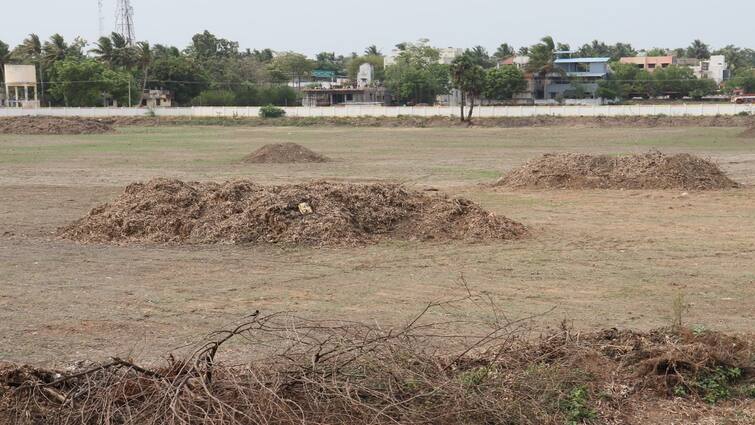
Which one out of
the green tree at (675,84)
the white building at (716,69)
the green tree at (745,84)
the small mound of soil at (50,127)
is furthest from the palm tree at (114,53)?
the white building at (716,69)

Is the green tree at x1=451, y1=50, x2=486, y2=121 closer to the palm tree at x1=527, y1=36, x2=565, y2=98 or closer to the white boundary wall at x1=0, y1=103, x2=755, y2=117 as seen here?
the white boundary wall at x1=0, y1=103, x2=755, y2=117

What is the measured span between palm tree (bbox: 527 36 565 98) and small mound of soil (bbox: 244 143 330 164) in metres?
96.3

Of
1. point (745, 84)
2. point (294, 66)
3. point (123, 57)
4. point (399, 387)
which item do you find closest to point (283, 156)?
point (399, 387)

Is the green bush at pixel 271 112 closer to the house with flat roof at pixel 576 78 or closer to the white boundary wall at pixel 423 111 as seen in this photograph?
the white boundary wall at pixel 423 111

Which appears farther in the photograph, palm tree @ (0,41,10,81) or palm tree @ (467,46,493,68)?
palm tree @ (467,46,493,68)

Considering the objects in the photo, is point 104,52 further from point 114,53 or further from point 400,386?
point 400,386

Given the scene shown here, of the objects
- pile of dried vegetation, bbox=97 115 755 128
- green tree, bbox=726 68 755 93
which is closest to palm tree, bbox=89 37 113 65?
pile of dried vegetation, bbox=97 115 755 128

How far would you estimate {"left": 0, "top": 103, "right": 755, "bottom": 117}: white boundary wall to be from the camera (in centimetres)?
8269

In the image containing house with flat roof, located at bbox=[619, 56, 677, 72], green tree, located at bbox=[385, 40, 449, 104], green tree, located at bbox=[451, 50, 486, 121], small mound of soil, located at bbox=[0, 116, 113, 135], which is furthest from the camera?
house with flat roof, located at bbox=[619, 56, 677, 72]

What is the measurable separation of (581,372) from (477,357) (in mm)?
838

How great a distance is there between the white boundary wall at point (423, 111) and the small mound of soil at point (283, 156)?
52.1m

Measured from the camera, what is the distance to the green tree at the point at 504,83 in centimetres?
11506

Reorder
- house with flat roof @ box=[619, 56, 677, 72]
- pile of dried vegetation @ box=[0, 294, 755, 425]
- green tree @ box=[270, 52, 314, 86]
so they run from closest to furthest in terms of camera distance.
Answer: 1. pile of dried vegetation @ box=[0, 294, 755, 425]
2. green tree @ box=[270, 52, 314, 86]
3. house with flat roof @ box=[619, 56, 677, 72]

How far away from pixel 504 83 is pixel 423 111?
95.0 ft
